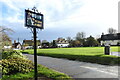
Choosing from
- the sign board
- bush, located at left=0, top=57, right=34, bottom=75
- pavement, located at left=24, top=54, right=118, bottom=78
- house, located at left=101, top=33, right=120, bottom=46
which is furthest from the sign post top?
house, located at left=101, top=33, right=120, bottom=46

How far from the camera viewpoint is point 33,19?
493 cm

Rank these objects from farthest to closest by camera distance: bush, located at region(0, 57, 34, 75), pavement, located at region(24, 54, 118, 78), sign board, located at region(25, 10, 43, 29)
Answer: pavement, located at region(24, 54, 118, 78) → bush, located at region(0, 57, 34, 75) → sign board, located at region(25, 10, 43, 29)

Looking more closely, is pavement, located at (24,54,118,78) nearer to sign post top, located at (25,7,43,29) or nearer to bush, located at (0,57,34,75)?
bush, located at (0,57,34,75)

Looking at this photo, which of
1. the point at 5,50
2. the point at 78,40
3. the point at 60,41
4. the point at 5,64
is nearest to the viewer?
the point at 5,64

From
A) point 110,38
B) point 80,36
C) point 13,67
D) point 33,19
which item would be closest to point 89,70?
point 13,67

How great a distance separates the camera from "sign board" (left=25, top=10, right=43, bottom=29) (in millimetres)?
4722

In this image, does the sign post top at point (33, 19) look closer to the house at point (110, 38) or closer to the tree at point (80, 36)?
the house at point (110, 38)

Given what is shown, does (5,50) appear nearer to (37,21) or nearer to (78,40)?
(37,21)

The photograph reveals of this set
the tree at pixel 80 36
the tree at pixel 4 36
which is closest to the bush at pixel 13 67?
the tree at pixel 4 36

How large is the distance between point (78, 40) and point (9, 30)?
222ft

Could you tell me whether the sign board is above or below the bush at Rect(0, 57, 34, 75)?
above

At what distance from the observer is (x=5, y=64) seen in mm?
6723

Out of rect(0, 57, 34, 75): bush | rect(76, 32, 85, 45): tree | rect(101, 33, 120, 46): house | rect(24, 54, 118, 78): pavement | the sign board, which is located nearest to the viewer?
the sign board

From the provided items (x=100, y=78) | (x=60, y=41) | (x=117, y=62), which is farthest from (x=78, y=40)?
(x=100, y=78)
